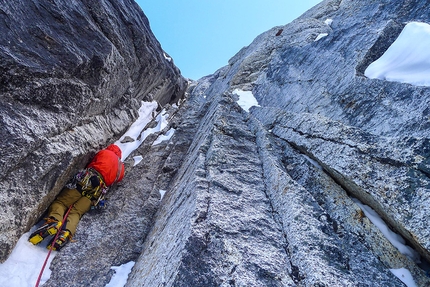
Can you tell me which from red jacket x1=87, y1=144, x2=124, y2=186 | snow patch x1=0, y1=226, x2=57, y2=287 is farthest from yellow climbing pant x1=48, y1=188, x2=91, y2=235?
red jacket x1=87, y1=144, x2=124, y2=186

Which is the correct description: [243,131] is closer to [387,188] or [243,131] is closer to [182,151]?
[182,151]

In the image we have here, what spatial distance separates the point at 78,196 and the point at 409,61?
12.5 meters

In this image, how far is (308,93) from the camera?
11820mm

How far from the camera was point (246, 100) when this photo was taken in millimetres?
16047

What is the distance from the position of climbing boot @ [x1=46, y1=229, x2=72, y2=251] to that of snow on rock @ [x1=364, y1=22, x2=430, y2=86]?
38.0 ft

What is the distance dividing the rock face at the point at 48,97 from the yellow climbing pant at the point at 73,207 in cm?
28

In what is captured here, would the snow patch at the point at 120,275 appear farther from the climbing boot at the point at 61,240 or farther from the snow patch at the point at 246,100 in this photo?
the snow patch at the point at 246,100

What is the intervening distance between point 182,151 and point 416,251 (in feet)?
30.1

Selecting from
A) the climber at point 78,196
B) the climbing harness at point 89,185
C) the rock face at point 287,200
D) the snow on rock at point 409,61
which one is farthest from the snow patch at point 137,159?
the snow on rock at point 409,61

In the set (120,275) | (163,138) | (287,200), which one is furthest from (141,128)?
(287,200)

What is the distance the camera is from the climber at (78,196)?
6.82 metres

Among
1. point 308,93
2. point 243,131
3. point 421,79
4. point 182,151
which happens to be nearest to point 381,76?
point 421,79

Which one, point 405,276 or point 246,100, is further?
point 246,100

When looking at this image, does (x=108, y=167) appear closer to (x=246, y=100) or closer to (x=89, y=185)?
(x=89, y=185)
